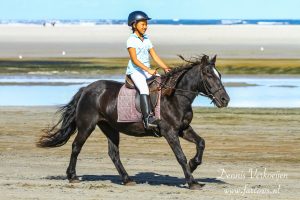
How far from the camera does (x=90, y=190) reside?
1378 centimetres

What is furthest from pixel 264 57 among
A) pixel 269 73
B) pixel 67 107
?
pixel 67 107

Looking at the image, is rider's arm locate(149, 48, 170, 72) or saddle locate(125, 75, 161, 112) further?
saddle locate(125, 75, 161, 112)

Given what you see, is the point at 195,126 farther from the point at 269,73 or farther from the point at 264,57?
the point at 264,57

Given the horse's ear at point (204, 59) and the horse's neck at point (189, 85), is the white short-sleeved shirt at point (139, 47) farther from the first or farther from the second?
the horse's ear at point (204, 59)

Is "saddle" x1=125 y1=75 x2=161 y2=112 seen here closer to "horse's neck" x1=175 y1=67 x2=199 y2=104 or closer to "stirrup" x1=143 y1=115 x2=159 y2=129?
"stirrup" x1=143 y1=115 x2=159 y2=129

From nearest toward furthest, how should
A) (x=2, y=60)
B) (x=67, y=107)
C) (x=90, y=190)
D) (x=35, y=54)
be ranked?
(x=90, y=190) < (x=67, y=107) < (x=2, y=60) < (x=35, y=54)

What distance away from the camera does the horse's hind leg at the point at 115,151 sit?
14414 millimetres

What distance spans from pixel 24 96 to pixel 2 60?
25608 mm

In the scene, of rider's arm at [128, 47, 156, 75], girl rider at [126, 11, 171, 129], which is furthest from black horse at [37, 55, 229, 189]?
rider's arm at [128, 47, 156, 75]

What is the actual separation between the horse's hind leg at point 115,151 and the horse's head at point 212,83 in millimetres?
1841

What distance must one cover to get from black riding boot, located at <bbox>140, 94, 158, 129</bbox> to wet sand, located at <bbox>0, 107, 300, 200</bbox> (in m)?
0.96

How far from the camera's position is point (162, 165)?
54.1ft

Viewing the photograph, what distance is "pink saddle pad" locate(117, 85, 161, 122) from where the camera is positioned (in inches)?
557

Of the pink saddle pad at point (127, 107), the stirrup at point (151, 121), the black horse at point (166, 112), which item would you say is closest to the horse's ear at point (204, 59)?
the black horse at point (166, 112)
